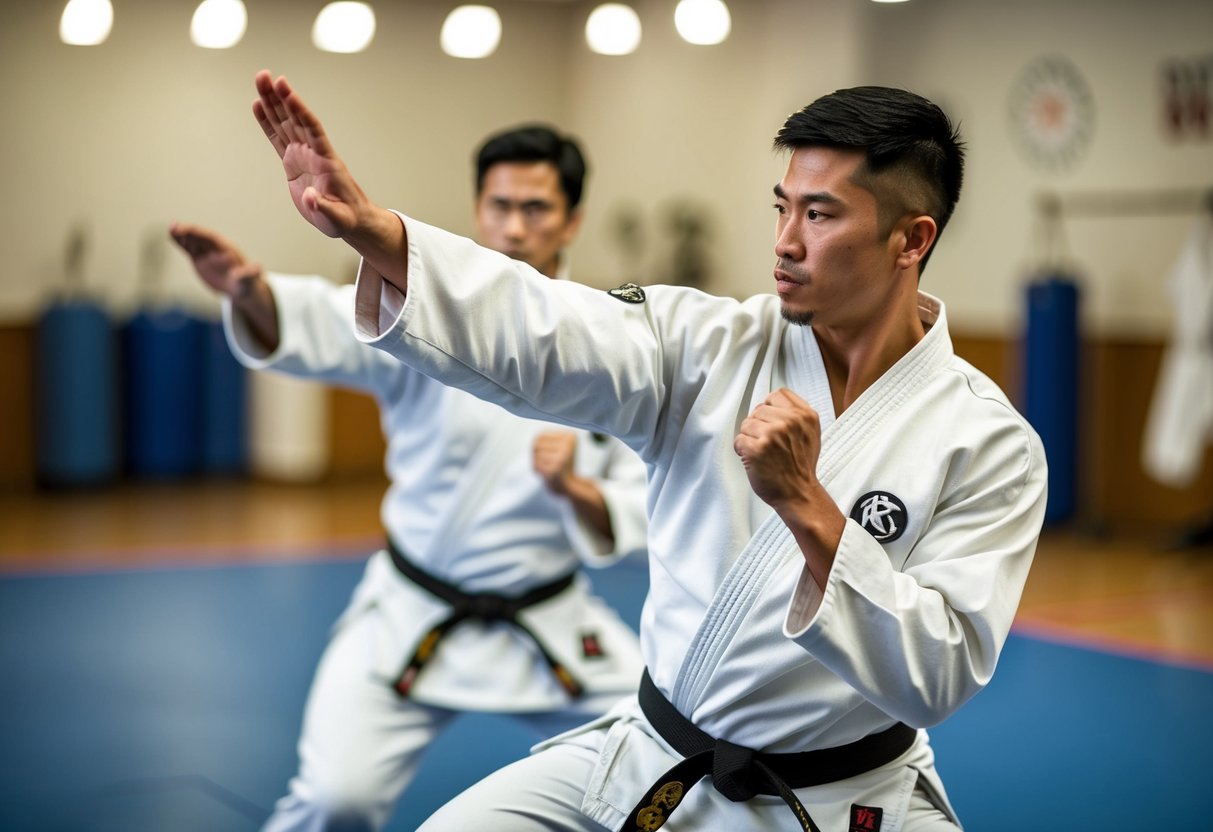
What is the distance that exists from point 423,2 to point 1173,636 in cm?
633

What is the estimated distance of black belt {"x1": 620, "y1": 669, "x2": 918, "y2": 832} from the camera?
6.70ft

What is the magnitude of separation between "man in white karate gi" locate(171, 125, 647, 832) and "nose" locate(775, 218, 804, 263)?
0.92m

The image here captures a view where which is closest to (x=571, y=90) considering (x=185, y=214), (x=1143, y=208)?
(x=185, y=214)

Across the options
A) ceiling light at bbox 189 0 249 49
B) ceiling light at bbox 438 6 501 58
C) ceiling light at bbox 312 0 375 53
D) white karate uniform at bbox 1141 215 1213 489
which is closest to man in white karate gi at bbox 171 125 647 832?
ceiling light at bbox 189 0 249 49

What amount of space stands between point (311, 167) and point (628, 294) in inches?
20.9

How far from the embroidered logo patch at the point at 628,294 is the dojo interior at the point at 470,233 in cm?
273

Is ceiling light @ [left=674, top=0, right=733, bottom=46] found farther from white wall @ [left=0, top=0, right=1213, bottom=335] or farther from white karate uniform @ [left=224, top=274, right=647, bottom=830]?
white karate uniform @ [left=224, top=274, right=647, bottom=830]

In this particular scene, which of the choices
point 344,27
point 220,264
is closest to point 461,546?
point 220,264

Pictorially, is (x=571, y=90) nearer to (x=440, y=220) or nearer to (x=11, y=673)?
(x=440, y=220)

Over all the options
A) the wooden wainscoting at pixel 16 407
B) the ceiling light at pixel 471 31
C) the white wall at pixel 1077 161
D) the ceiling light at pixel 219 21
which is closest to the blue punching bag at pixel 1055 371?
the white wall at pixel 1077 161

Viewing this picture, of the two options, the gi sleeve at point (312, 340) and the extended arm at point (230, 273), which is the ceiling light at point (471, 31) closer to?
the gi sleeve at point (312, 340)

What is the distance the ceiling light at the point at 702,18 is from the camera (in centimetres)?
596

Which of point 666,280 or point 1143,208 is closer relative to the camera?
point 1143,208

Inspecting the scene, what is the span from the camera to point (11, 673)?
4.71 meters
